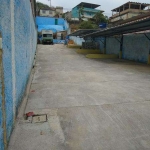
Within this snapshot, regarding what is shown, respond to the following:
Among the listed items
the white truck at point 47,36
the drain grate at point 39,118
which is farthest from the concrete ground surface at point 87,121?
the white truck at point 47,36

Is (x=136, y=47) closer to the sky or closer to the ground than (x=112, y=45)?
closer to the ground

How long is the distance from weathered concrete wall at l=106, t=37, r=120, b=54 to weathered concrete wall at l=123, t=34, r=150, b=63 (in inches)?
54.8

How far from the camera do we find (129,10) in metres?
44.3

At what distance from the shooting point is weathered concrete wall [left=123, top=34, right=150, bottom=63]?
12523 millimetres

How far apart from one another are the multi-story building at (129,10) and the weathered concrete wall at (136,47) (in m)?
31.3

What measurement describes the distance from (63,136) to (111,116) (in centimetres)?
121

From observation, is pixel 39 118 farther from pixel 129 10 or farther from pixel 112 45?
pixel 129 10

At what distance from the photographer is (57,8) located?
67500mm

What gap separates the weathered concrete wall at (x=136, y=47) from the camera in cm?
1252

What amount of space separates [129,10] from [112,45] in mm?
31503

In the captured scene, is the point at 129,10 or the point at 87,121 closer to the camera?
the point at 87,121

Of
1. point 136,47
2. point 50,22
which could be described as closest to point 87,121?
point 136,47

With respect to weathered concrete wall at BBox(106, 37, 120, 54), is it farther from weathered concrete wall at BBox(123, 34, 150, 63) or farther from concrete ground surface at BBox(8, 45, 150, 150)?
concrete ground surface at BBox(8, 45, 150, 150)

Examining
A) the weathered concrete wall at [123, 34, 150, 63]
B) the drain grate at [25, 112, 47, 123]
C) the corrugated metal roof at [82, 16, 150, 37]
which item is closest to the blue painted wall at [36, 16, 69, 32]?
the weathered concrete wall at [123, 34, 150, 63]
